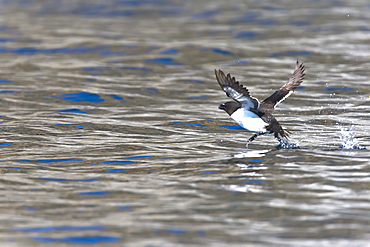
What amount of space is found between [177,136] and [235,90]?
94.6 inches

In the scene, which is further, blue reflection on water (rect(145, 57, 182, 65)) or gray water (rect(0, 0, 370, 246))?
blue reflection on water (rect(145, 57, 182, 65))

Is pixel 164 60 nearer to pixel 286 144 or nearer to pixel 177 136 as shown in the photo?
pixel 177 136

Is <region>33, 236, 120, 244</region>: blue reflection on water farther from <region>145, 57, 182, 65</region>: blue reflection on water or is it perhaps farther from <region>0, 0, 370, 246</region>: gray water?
<region>145, 57, 182, 65</region>: blue reflection on water

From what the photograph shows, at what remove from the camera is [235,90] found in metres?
9.30

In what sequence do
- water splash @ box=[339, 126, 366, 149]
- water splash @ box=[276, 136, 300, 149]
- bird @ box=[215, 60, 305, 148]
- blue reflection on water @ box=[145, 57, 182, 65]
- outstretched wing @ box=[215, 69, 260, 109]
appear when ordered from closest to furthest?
outstretched wing @ box=[215, 69, 260, 109], bird @ box=[215, 60, 305, 148], water splash @ box=[339, 126, 366, 149], water splash @ box=[276, 136, 300, 149], blue reflection on water @ box=[145, 57, 182, 65]

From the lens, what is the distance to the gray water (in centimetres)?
691

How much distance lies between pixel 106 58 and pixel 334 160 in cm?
1140

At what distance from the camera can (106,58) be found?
1941 cm

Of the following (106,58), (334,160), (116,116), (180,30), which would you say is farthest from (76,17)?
(334,160)

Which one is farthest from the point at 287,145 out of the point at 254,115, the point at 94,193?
the point at 94,193

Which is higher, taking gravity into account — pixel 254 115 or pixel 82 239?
pixel 254 115

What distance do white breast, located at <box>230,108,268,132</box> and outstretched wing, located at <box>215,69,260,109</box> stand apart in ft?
0.46

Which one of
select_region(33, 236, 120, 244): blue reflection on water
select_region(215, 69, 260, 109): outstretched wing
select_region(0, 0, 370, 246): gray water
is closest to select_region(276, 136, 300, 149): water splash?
select_region(0, 0, 370, 246): gray water

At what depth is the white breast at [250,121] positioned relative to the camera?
9.80 metres
